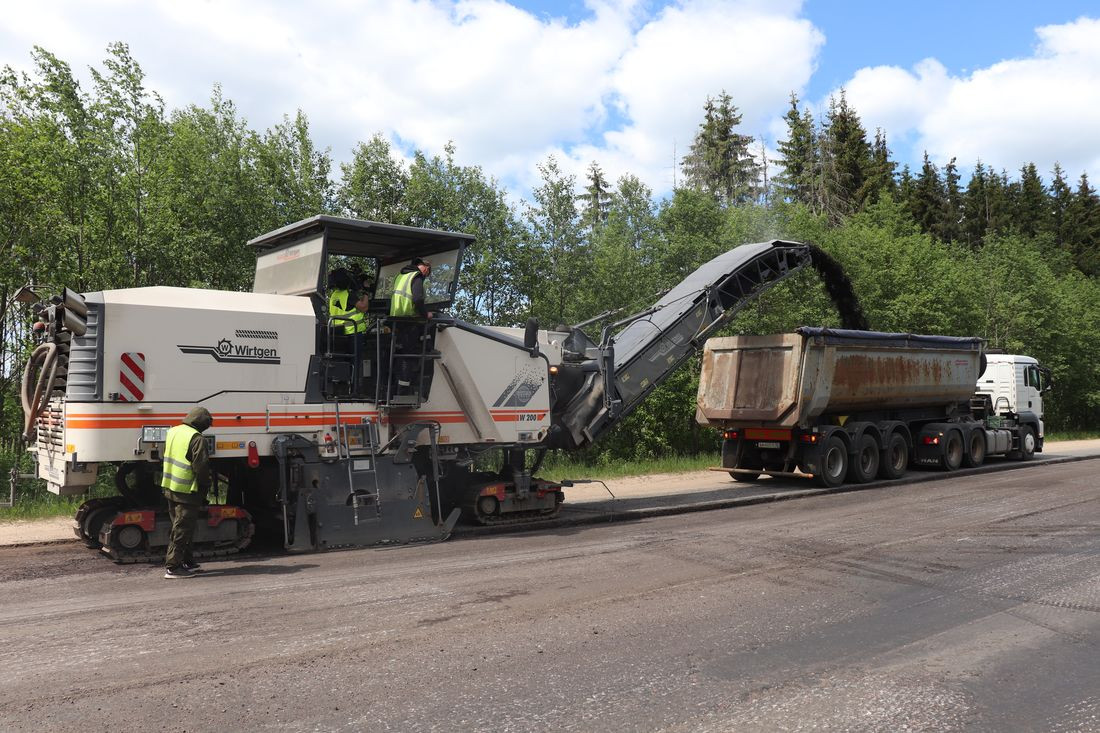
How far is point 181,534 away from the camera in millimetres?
7363

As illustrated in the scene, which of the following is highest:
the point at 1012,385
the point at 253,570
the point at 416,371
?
the point at 1012,385

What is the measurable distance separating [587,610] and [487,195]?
878 inches

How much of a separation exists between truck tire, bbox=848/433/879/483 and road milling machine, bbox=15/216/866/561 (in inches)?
233

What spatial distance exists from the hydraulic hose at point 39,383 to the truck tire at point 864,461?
41.5 feet

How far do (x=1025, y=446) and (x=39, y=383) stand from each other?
20.4 metres

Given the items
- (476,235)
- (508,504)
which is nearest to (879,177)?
(476,235)

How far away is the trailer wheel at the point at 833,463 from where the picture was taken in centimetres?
1446

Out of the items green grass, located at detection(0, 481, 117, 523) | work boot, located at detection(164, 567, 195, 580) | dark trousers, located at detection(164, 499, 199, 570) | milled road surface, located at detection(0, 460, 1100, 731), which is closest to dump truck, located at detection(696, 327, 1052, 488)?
milled road surface, located at detection(0, 460, 1100, 731)

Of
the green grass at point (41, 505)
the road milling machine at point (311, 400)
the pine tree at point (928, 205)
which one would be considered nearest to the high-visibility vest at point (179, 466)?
the road milling machine at point (311, 400)

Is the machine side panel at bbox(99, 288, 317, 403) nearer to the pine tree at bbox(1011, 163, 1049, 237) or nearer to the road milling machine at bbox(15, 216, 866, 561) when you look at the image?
the road milling machine at bbox(15, 216, 866, 561)

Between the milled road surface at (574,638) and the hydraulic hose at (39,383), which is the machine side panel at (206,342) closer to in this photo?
the hydraulic hose at (39,383)

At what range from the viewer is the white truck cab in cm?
2031

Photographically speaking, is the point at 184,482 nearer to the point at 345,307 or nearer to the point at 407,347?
the point at 345,307

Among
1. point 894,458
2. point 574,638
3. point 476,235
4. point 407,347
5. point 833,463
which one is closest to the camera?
point 574,638
